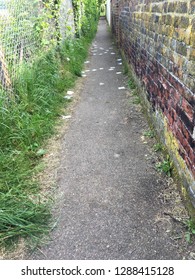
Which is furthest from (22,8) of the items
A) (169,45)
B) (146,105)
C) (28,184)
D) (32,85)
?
(28,184)

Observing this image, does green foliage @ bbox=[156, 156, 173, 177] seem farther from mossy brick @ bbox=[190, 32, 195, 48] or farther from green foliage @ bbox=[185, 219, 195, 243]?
mossy brick @ bbox=[190, 32, 195, 48]

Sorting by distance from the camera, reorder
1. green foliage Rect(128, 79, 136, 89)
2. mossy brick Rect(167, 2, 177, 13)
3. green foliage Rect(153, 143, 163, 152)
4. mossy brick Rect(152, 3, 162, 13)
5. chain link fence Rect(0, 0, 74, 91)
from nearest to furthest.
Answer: mossy brick Rect(167, 2, 177, 13) → mossy brick Rect(152, 3, 162, 13) → green foliage Rect(153, 143, 163, 152) → chain link fence Rect(0, 0, 74, 91) → green foliage Rect(128, 79, 136, 89)

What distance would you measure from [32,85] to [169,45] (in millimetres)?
2189

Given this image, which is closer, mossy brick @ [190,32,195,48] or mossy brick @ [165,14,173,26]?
mossy brick @ [190,32,195,48]

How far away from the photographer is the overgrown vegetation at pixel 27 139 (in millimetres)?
1865

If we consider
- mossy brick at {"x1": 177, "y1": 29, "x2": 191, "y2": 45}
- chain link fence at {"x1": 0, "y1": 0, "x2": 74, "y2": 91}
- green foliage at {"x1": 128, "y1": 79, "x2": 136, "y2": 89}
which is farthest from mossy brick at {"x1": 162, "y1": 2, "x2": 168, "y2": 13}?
green foliage at {"x1": 128, "y1": 79, "x2": 136, "y2": 89}

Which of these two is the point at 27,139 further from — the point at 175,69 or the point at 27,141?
the point at 175,69

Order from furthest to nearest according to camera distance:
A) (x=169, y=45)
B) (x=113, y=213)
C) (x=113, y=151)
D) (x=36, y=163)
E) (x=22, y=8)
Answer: (x=22, y=8) → (x=113, y=151) → (x=36, y=163) → (x=169, y=45) → (x=113, y=213)

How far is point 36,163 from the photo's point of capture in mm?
2637

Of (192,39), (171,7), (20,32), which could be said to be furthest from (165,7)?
(20,32)

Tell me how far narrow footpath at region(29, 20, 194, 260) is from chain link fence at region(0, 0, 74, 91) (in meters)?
1.22

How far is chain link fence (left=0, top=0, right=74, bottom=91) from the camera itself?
327cm
